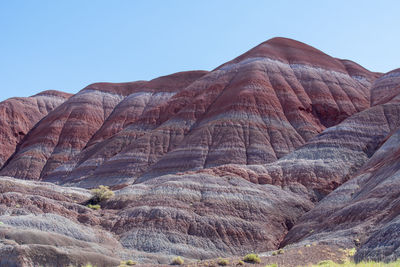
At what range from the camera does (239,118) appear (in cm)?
7988

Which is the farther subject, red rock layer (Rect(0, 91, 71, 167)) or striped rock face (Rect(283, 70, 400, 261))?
red rock layer (Rect(0, 91, 71, 167))

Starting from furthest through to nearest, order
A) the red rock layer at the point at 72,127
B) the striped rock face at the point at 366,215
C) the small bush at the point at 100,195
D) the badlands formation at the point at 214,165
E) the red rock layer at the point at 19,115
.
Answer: the red rock layer at the point at 19,115 → the red rock layer at the point at 72,127 → the small bush at the point at 100,195 → the badlands formation at the point at 214,165 → the striped rock face at the point at 366,215

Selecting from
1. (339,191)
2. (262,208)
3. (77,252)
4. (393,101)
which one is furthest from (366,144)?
(77,252)

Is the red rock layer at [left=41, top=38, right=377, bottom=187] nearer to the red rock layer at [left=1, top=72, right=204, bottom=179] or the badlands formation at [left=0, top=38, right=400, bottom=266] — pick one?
the badlands formation at [left=0, top=38, right=400, bottom=266]

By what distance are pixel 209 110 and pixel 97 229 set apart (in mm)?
48828

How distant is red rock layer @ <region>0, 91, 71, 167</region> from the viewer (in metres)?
118

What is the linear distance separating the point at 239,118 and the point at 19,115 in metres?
71.0

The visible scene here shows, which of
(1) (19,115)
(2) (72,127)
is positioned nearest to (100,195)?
(2) (72,127)

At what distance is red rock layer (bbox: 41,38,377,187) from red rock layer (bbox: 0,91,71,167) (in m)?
24.6

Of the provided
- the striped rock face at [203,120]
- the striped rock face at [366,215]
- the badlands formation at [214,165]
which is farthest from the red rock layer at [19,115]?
the striped rock face at [366,215]

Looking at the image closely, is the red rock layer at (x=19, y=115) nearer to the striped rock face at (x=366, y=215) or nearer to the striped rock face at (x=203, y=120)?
the striped rock face at (x=203, y=120)

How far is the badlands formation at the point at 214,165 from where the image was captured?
3675 cm

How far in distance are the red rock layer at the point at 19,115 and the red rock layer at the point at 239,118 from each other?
80.8 ft

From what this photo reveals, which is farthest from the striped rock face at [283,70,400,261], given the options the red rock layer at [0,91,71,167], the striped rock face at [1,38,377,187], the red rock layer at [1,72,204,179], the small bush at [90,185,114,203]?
the red rock layer at [0,91,71,167]
